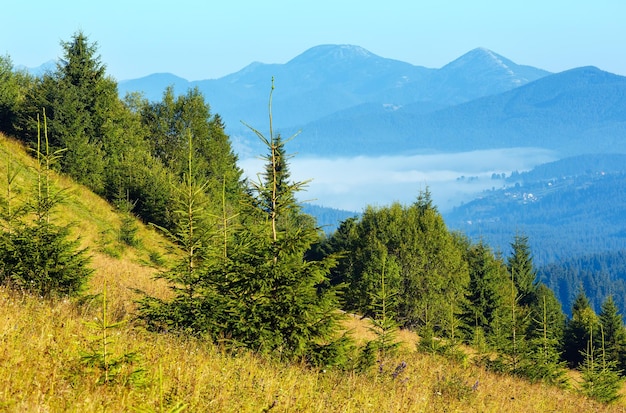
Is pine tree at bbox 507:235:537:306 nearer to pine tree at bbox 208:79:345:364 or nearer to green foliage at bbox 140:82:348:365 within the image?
green foliage at bbox 140:82:348:365

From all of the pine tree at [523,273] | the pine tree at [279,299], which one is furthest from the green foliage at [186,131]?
the pine tree at [279,299]

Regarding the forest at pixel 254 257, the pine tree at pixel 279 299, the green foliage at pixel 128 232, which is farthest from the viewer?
the green foliage at pixel 128 232

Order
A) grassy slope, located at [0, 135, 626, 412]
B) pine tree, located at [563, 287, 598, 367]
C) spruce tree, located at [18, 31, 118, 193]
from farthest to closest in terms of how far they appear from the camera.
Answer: pine tree, located at [563, 287, 598, 367], spruce tree, located at [18, 31, 118, 193], grassy slope, located at [0, 135, 626, 412]

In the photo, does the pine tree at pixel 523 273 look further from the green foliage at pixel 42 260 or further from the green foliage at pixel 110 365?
the green foliage at pixel 110 365

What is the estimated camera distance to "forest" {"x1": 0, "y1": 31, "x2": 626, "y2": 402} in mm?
11789

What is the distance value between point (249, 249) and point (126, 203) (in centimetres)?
3141

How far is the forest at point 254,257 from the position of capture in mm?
11789

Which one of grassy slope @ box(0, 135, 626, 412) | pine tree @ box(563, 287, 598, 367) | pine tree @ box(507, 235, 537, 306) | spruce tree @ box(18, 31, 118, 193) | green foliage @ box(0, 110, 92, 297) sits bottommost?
pine tree @ box(563, 287, 598, 367)

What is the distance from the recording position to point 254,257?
11711mm

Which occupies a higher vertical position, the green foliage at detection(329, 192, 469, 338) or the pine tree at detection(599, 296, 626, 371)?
the green foliage at detection(329, 192, 469, 338)

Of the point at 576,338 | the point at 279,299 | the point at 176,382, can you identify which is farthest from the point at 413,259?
the point at 176,382

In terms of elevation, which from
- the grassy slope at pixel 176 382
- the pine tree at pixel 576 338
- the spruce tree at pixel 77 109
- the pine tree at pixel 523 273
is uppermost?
the spruce tree at pixel 77 109

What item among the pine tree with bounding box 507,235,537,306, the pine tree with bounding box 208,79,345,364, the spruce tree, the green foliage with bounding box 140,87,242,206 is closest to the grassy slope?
the pine tree with bounding box 208,79,345,364

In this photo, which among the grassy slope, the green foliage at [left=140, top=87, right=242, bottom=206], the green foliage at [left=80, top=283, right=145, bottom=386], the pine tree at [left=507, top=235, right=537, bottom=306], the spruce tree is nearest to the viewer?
the grassy slope
